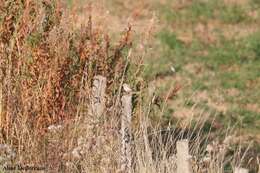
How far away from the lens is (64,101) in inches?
323

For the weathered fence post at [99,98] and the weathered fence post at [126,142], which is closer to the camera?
the weathered fence post at [126,142]

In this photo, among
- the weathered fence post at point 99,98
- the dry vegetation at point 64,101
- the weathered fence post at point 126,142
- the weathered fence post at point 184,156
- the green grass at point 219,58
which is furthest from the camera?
the green grass at point 219,58

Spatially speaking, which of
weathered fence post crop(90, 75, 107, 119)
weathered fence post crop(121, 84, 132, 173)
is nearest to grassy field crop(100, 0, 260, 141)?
weathered fence post crop(90, 75, 107, 119)

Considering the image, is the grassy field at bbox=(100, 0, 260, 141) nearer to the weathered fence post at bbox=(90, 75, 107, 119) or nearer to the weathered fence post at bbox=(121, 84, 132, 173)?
the weathered fence post at bbox=(90, 75, 107, 119)

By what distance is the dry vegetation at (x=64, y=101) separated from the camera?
7.48 meters

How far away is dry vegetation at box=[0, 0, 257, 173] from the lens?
24.6 feet

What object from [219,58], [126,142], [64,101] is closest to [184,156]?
[126,142]

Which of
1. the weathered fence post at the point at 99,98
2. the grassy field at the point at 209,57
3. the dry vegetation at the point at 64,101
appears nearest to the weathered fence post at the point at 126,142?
the dry vegetation at the point at 64,101

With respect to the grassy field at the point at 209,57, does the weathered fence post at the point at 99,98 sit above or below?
above

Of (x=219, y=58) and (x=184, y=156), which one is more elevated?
(x=184, y=156)

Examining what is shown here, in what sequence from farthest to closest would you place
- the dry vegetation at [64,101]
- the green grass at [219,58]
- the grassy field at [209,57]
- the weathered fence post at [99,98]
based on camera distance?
the green grass at [219,58], the grassy field at [209,57], the weathered fence post at [99,98], the dry vegetation at [64,101]

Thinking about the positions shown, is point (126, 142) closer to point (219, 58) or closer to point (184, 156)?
point (184, 156)

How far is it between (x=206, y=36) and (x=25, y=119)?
707 centimetres

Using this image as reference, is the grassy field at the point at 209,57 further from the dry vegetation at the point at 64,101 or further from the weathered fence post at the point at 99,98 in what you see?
the weathered fence post at the point at 99,98
